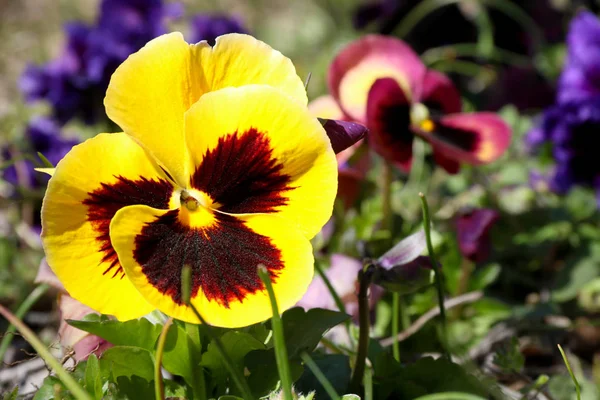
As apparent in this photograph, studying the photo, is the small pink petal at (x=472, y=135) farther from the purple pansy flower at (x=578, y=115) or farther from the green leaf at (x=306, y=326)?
the green leaf at (x=306, y=326)

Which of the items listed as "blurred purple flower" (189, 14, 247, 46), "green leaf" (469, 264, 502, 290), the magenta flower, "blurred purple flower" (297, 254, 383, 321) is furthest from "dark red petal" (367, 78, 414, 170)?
"blurred purple flower" (189, 14, 247, 46)

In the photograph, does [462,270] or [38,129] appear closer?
[462,270]

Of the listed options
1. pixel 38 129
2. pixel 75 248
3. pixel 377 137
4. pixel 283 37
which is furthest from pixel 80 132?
pixel 75 248

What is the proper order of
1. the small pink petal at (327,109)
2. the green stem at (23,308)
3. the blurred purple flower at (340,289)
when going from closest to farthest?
the green stem at (23,308), the blurred purple flower at (340,289), the small pink petal at (327,109)

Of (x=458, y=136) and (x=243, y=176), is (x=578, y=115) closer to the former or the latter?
(x=458, y=136)

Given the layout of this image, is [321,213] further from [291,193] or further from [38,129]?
[38,129]

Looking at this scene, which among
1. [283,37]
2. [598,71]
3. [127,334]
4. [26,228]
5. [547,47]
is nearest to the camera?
[127,334]

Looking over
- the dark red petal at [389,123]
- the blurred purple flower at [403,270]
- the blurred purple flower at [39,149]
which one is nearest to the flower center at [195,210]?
the blurred purple flower at [403,270]
